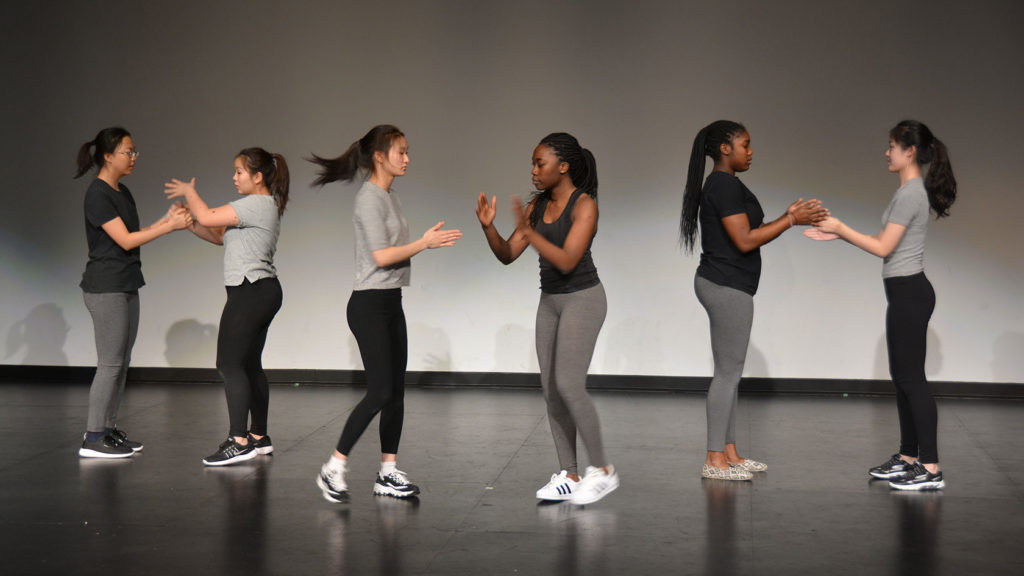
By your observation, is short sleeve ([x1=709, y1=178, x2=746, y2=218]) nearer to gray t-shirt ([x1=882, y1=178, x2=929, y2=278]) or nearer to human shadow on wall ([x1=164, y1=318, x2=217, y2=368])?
gray t-shirt ([x1=882, y1=178, x2=929, y2=278])

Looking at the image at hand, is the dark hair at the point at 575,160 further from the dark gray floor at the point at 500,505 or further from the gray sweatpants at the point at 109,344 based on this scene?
the gray sweatpants at the point at 109,344

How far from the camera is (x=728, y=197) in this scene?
13.7 feet

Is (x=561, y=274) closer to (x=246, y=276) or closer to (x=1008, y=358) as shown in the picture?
(x=246, y=276)

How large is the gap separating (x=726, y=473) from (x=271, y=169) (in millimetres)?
2376

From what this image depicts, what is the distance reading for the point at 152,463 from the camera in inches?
181

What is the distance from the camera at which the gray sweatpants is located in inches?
185

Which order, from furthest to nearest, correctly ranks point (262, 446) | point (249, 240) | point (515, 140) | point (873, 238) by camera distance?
point (515, 140), point (262, 446), point (249, 240), point (873, 238)

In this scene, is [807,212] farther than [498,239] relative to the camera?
Yes

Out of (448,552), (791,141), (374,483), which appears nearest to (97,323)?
(374,483)

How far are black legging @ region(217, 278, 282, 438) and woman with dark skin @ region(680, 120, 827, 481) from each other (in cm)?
187

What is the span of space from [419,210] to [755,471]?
329cm

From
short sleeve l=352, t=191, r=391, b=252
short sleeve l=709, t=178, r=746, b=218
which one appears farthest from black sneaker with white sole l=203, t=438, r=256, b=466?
short sleeve l=709, t=178, r=746, b=218

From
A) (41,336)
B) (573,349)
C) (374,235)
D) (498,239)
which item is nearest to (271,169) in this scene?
(374,235)

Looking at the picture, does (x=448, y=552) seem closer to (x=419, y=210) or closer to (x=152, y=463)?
(x=152, y=463)
